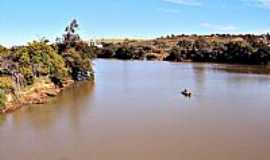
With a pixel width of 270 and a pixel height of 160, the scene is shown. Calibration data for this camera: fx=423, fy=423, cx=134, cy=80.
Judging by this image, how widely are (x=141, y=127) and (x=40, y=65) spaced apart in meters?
14.7

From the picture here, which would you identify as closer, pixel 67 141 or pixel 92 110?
pixel 67 141

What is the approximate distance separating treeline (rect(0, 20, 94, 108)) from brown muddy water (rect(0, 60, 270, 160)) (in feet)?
7.37

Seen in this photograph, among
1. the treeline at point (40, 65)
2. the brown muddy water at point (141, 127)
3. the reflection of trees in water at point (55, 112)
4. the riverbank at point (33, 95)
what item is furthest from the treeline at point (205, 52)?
the reflection of trees in water at point (55, 112)

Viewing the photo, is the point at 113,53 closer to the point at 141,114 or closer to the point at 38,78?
the point at 38,78

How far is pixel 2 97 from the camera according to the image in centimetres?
2461

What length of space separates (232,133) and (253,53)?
59186mm

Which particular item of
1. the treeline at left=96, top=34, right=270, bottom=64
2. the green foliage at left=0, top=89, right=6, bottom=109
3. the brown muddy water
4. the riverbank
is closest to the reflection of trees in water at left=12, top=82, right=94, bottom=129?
the brown muddy water

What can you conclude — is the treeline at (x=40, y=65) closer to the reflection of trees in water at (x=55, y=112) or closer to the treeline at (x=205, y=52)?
the reflection of trees in water at (x=55, y=112)

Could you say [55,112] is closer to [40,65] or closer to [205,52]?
[40,65]

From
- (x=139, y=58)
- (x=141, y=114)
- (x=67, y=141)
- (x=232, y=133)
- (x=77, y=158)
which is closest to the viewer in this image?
(x=77, y=158)

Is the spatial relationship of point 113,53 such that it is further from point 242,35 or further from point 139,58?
point 242,35

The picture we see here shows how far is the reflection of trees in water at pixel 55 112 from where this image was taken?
2302 centimetres

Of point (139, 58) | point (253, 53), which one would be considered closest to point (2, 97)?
point (253, 53)

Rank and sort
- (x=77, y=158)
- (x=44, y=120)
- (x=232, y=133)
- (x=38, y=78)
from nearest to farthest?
1. (x=77, y=158)
2. (x=232, y=133)
3. (x=44, y=120)
4. (x=38, y=78)
